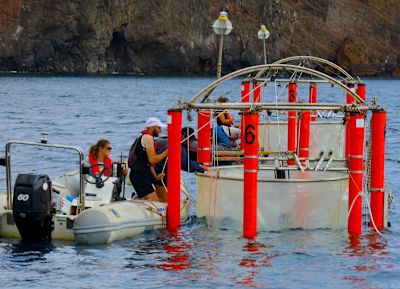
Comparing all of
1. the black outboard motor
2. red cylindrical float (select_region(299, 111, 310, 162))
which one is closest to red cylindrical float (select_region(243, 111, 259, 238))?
the black outboard motor

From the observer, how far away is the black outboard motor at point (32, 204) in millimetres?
16828

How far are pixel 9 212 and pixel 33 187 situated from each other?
0.96 meters

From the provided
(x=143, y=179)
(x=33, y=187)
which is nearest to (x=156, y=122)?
(x=143, y=179)

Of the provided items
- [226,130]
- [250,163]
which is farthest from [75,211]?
[226,130]

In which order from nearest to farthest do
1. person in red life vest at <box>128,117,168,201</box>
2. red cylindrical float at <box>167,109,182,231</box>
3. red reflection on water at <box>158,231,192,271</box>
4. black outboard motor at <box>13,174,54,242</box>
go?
red reflection on water at <box>158,231,192,271</box>, black outboard motor at <box>13,174,54,242</box>, red cylindrical float at <box>167,109,182,231</box>, person in red life vest at <box>128,117,168,201</box>

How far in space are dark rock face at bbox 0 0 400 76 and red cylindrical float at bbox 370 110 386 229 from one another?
89623 millimetres

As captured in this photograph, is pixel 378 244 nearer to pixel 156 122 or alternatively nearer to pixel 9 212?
pixel 156 122

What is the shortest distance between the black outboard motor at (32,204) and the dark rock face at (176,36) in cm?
9042

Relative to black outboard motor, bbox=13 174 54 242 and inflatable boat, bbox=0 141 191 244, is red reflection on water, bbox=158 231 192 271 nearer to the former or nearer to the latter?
inflatable boat, bbox=0 141 191 244

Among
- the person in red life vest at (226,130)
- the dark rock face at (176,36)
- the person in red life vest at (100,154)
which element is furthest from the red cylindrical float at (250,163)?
the dark rock face at (176,36)

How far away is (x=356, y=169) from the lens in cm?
1780

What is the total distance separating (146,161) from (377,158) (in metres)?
3.83

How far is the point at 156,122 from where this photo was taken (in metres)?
18.5

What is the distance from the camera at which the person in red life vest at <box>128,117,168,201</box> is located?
18.7 m
